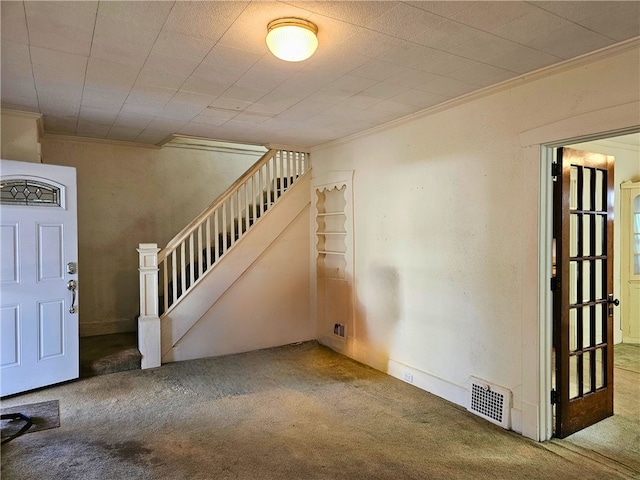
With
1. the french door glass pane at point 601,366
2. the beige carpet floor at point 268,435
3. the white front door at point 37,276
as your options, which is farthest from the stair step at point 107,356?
the french door glass pane at point 601,366

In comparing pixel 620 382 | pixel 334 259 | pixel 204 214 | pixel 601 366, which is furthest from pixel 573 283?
pixel 204 214

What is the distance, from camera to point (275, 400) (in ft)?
12.0

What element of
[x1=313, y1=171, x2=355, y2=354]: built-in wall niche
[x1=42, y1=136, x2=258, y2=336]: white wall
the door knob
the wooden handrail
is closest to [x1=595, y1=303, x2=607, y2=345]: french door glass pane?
[x1=313, y1=171, x2=355, y2=354]: built-in wall niche

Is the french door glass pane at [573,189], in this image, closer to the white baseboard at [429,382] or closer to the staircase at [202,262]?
the white baseboard at [429,382]

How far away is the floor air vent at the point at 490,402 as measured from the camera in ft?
10.2

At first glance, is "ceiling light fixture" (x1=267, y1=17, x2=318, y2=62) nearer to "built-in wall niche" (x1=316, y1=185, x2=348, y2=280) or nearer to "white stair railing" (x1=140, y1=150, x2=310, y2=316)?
"built-in wall niche" (x1=316, y1=185, x2=348, y2=280)

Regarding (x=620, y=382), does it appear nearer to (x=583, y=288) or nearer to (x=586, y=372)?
(x=586, y=372)

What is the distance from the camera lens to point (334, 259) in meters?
5.35

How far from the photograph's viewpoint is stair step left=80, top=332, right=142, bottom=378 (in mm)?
4242

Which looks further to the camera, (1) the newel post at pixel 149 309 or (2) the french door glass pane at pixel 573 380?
(1) the newel post at pixel 149 309

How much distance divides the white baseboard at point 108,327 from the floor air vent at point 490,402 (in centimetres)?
434

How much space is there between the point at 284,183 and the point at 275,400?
118 inches

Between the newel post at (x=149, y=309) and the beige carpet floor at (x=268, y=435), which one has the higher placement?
the newel post at (x=149, y=309)

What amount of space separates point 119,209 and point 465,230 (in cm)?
442
